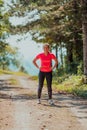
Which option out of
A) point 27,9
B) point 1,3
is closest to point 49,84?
point 27,9

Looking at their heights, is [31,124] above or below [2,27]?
below

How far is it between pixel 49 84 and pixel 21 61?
122m

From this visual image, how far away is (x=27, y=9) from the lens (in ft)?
100

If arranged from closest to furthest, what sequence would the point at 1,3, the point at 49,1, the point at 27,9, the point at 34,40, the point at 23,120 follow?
the point at 23,120 → the point at 49,1 → the point at 27,9 → the point at 1,3 → the point at 34,40

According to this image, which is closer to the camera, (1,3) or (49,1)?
(49,1)

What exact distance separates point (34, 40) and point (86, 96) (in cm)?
2847

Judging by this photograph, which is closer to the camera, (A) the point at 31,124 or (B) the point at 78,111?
(A) the point at 31,124

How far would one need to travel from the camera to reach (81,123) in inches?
500

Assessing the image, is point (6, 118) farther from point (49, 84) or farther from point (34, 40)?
point (34, 40)

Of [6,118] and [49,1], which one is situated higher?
[49,1]

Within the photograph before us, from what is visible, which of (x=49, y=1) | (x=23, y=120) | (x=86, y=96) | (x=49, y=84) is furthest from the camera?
(x=49, y=1)

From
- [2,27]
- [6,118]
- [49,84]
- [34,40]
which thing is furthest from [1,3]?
[6,118]

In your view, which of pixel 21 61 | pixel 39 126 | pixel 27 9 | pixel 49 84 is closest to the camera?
pixel 39 126

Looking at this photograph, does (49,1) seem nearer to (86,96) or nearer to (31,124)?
(86,96)
